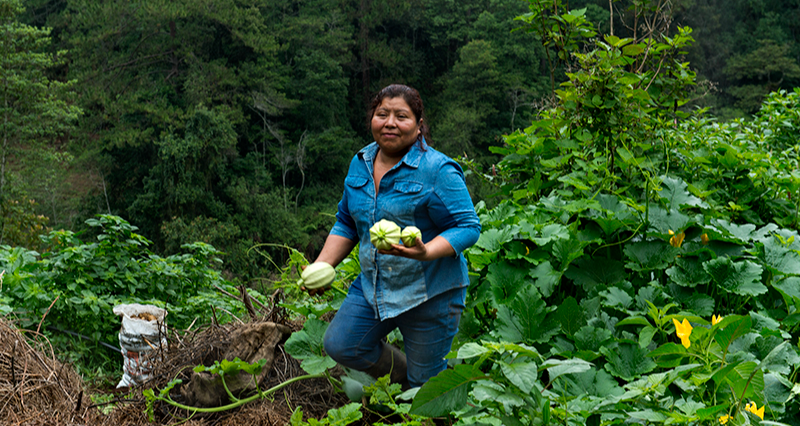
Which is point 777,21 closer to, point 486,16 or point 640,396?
point 486,16

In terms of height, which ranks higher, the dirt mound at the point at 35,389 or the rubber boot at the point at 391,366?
the rubber boot at the point at 391,366

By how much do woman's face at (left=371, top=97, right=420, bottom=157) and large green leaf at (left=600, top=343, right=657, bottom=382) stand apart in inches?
33.0

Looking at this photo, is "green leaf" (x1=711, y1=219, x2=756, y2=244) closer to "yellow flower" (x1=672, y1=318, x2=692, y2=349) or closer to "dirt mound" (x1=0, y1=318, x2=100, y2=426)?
"yellow flower" (x1=672, y1=318, x2=692, y2=349)

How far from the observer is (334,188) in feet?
87.8

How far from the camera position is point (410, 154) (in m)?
1.91

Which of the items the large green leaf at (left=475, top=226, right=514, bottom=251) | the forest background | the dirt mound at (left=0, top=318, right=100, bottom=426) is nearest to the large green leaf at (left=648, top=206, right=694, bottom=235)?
the large green leaf at (left=475, top=226, right=514, bottom=251)

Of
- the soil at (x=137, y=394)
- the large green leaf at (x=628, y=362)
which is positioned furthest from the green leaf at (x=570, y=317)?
the soil at (x=137, y=394)

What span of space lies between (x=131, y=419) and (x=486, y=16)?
29.1 metres

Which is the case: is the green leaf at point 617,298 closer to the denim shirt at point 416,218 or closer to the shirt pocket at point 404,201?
the denim shirt at point 416,218

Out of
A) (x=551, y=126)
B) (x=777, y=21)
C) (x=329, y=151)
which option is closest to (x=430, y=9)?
(x=329, y=151)

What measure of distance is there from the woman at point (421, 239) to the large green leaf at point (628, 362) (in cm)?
49

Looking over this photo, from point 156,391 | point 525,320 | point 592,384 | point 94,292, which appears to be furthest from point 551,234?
point 94,292

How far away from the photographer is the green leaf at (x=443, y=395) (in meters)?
1.30

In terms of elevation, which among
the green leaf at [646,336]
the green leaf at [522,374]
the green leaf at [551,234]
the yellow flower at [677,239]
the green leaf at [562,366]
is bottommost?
the green leaf at [646,336]
